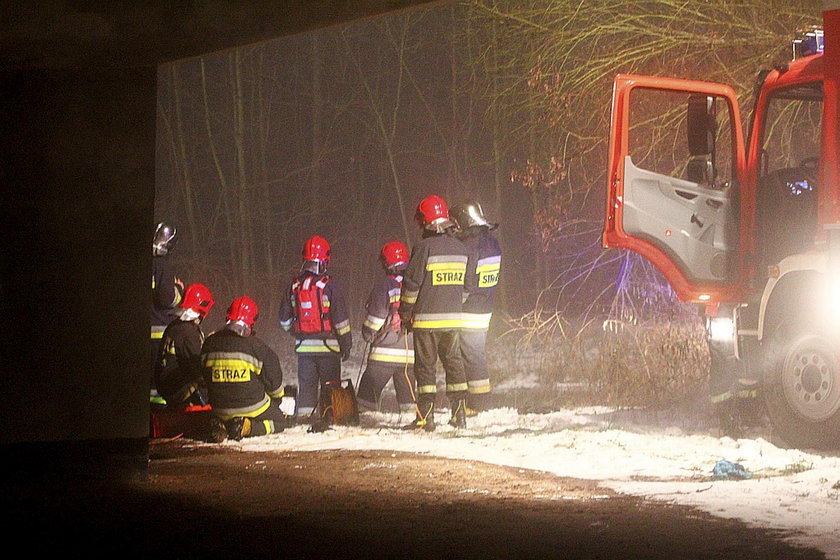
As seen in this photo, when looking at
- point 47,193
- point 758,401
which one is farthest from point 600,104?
point 47,193

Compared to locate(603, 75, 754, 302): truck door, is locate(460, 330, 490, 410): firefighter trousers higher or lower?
lower

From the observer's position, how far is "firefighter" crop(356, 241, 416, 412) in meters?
11.1

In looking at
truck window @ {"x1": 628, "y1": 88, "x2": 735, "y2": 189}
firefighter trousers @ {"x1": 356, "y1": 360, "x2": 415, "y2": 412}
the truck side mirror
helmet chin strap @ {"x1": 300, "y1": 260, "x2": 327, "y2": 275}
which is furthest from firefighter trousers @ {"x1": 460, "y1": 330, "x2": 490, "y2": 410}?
the truck side mirror

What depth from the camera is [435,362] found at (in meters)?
10.6

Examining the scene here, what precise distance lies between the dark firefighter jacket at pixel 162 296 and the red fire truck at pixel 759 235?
13.6 ft

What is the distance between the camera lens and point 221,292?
23.8 meters

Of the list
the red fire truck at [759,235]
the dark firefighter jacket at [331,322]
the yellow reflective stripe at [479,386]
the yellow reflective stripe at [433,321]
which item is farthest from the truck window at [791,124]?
the dark firefighter jacket at [331,322]

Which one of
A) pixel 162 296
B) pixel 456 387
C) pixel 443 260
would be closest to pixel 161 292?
pixel 162 296

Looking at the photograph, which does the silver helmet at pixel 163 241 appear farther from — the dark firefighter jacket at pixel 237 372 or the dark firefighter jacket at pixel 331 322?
the dark firefighter jacket at pixel 237 372

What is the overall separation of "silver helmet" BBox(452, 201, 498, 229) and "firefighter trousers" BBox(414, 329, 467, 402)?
1098mm

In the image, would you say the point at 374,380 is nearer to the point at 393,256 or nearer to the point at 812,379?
the point at 393,256

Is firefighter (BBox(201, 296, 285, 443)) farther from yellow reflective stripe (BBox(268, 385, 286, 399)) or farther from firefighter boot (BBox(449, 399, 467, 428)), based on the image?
firefighter boot (BBox(449, 399, 467, 428))

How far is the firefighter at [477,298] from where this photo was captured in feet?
35.3

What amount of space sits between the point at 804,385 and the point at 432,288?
3498mm
